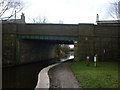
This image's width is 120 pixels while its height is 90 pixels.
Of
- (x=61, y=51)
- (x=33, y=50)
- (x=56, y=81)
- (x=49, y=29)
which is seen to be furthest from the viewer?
(x=61, y=51)

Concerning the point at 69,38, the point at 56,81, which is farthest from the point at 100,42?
the point at 56,81

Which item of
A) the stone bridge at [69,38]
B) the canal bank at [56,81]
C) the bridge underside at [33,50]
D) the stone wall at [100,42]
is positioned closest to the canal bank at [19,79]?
the canal bank at [56,81]

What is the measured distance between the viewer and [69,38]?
144ft

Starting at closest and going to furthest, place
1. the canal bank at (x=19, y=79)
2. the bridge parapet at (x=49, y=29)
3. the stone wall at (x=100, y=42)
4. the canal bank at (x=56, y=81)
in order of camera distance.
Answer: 1. the canal bank at (x=56, y=81)
2. the canal bank at (x=19, y=79)
3. the stone wall at (x=100, y=42)
4. the bridge parapet at (x=49, y=29)

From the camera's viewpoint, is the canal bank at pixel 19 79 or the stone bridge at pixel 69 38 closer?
the canal bank at pixel 19 79

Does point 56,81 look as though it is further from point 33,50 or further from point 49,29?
point 33,50

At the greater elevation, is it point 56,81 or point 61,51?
point 56,81

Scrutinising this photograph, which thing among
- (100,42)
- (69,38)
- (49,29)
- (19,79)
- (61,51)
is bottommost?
(61,51)

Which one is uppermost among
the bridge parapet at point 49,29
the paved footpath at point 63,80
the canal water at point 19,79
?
the bridge parapet at point 49,29

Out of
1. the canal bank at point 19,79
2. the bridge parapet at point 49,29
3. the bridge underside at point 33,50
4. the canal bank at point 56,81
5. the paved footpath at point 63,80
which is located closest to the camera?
the canal bank at point 56,81

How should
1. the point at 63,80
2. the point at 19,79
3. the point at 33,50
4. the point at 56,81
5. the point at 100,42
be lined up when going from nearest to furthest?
the point at 56,81 < the point at 63,80 < the point at 19,79 < the point at 100,42 < the point at 33,50

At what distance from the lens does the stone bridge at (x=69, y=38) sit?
42.7m

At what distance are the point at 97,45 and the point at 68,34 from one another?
5.50 meters

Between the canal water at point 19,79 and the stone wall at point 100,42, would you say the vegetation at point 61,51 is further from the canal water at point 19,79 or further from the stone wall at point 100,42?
the canal water at point 19,79
